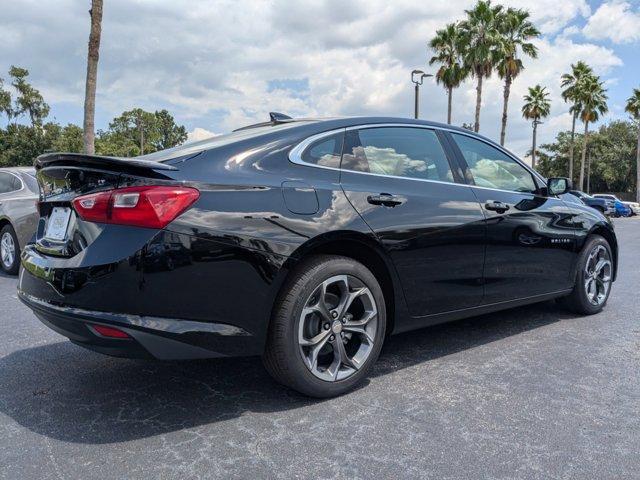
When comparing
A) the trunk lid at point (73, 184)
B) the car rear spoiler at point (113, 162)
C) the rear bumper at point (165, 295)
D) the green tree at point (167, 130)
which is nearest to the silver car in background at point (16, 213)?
the trunk lid at point (73, 184)

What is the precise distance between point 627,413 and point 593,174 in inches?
2695

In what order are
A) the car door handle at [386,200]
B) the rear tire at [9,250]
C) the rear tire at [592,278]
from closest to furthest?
the car door handle at [386,200] < the rear tire at [592,278] < the rear tire at [9,250]

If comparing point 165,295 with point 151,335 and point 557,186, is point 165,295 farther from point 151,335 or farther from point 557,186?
point 557,186

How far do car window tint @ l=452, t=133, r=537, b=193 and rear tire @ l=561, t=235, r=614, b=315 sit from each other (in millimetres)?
935

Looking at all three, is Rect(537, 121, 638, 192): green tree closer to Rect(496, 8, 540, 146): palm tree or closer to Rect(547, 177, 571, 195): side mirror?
Rect(496, 8, 540, 146): palm tree

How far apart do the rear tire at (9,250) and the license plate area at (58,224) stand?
468 cm

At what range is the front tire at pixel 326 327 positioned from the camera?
2.72 metres

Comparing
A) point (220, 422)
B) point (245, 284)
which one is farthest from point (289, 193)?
point (220, 422)

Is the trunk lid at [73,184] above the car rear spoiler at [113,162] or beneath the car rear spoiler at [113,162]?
beneath

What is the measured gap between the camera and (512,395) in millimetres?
3004

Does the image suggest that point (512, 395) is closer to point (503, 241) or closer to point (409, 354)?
point (409, 354)

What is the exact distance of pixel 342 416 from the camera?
8.98ft

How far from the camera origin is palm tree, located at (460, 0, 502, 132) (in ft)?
101

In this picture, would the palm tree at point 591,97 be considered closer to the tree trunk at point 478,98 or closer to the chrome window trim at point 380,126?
the tree trunk at point 478,98
